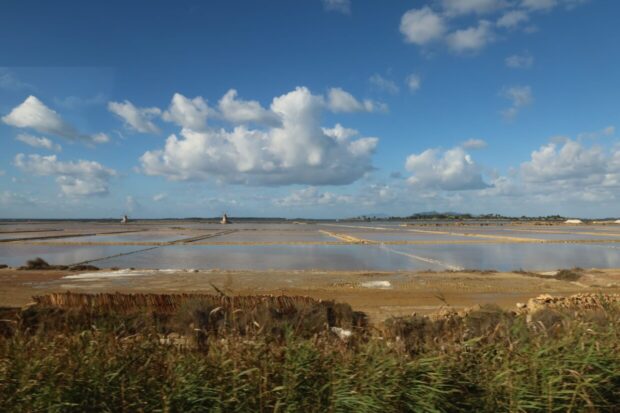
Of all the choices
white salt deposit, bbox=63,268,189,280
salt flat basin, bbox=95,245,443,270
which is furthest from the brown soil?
salt flat basin, bbox=95,245,443,270

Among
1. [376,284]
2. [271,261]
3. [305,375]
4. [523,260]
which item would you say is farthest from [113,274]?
[523,260]

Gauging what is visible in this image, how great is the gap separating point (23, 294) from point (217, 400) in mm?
15408

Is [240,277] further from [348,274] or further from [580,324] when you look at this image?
[580,324]

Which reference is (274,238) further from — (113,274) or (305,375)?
(305,375)

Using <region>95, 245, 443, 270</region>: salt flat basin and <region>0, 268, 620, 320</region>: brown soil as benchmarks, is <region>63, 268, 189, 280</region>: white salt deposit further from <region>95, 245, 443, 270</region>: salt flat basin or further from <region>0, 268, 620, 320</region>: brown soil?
<region>95, 245, 443, 270</region>: salt flat basin

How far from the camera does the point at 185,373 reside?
3783 mm

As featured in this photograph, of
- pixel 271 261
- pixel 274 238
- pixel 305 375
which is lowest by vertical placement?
pixel 271 261

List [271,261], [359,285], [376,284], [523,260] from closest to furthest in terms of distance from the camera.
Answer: [359,285] < [376,284] < [271,261] < [523,260]

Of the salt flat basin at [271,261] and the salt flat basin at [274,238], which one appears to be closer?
the salt flat basin at [271,261]

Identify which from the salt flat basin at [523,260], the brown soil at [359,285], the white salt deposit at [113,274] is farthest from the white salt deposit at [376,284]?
the white salt deposit at [113,274]

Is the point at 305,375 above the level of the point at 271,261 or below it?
above

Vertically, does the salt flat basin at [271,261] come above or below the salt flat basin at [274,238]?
below

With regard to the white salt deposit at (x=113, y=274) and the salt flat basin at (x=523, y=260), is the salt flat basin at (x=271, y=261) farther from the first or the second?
the white salt deposit at (x=113, y=274)

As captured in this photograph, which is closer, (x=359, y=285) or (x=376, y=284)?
(x=359, y=285)
